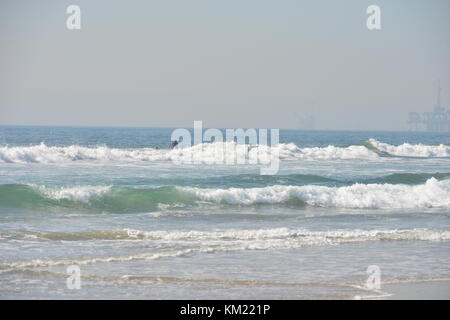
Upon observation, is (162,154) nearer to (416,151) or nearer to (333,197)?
(333,197)

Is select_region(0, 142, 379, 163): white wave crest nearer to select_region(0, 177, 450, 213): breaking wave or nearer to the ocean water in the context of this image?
the ocean water

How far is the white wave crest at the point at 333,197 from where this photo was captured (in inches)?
814

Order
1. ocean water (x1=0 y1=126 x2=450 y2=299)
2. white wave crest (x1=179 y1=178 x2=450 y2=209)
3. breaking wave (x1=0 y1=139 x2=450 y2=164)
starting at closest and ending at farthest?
ocean water (x1=0 y1=126 x2=450 y2=299)
white wave crest (x1=179 y1=178 x2=450 y2=209)
breaking wave (x1=0 y1=139 x2=450 y2=164)

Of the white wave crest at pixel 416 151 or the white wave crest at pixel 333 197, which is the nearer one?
the white wave crest at pixel 333 197

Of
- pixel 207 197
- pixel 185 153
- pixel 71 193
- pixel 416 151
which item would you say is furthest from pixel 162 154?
pixel 416 151

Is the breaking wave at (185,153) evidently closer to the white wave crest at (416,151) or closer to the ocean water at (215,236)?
the white wave crest at (416,151)

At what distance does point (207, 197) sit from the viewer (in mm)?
20703

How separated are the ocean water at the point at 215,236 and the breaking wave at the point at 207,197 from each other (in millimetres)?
33

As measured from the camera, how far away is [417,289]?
949 cm

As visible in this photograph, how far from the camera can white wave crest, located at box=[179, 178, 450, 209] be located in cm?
2067

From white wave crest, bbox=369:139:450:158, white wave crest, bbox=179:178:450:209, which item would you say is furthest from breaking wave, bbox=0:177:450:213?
white wave crest, bbox=369:139:450:158

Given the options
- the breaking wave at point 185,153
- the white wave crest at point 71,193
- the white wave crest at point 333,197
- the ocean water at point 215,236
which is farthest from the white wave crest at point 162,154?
the white wave crest at point 333,197
